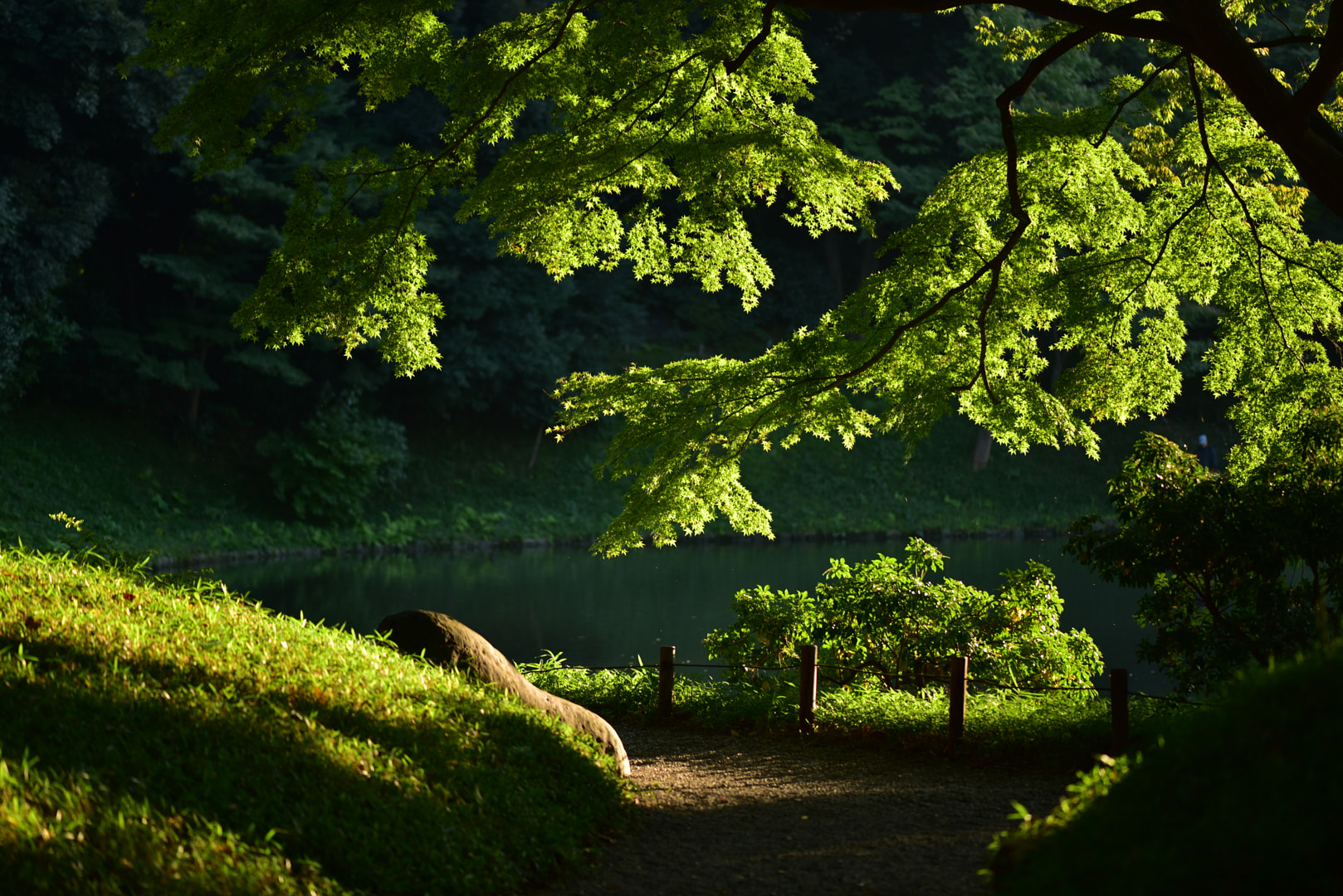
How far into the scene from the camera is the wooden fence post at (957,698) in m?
7.62

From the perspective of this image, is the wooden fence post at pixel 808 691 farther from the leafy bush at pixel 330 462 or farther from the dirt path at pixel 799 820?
the leafy bush at pixel 330 462

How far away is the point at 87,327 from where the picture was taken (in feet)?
74.5

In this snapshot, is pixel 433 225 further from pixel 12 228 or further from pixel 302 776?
pixel 302 776

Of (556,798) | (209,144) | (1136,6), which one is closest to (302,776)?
(556,798)

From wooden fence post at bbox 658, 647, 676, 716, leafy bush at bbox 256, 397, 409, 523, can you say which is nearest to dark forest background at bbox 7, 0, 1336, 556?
Answer: leafy bush at bbox 256, 397, 409, 523

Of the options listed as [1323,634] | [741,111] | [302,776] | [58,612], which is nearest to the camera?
[1323,634]

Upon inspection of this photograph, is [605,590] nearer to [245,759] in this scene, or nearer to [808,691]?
[808,691]

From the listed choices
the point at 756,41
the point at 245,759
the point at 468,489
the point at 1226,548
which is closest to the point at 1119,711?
the point at 1226,548

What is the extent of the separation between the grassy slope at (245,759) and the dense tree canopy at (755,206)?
3246 millimetres

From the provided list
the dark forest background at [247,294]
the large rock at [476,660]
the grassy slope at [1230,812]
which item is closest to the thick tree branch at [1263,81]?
the grassy slope at [1230,812]

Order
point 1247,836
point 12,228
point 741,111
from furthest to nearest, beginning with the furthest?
point 12,228 < point 741,111 < point 1247,836

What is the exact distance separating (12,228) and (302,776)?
751 inches

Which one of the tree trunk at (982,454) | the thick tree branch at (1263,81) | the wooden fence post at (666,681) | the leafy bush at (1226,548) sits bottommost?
the wooden fence post at (666,681)

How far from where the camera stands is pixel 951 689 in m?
7.65
